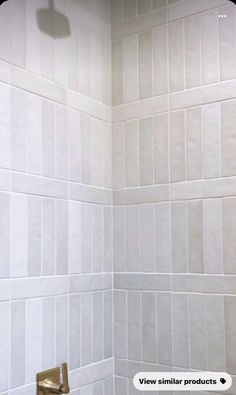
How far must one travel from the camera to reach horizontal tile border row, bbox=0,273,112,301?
127cm

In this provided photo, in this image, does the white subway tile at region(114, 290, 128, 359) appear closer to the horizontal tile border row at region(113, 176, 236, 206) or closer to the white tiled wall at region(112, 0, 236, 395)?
the white tiled wall at region(112, 0, 236, 395)

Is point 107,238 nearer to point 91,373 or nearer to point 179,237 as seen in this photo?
point 179,237

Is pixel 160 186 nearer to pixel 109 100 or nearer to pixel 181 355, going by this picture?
pixel 109 100

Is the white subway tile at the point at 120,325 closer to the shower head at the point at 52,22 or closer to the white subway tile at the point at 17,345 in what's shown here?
the white subway tile at the point at 17,345

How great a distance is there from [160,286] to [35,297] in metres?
0.39

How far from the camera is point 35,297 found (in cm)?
134

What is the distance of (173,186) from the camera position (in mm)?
1521

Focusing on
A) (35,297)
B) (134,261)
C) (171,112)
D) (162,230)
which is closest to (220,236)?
(162,230)

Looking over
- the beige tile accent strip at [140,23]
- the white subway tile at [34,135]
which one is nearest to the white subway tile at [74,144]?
the white subway tile at [34,135]

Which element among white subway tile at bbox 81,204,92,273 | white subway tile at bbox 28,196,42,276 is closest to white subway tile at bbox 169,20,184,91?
white subway tile at bbox 81,204,92,273

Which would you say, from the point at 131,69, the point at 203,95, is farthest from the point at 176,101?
the point at 131,69

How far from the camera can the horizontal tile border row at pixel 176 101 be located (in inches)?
57.1

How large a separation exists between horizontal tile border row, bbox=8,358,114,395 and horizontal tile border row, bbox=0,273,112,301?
0.22 meters

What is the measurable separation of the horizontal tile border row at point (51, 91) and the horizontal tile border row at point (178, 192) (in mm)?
256
